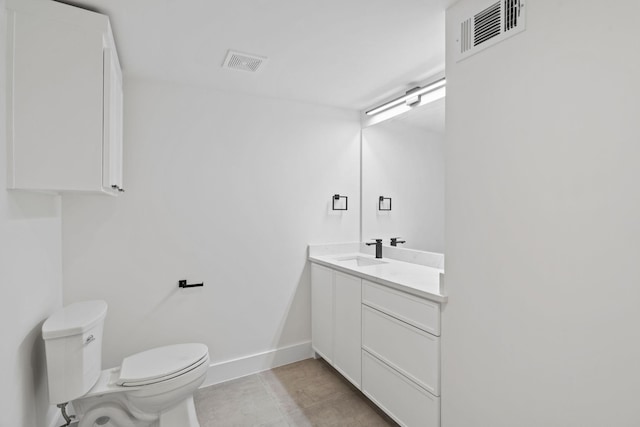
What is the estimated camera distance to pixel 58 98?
1.46 meters

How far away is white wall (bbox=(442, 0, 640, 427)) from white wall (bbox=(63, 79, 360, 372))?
151 centimetres

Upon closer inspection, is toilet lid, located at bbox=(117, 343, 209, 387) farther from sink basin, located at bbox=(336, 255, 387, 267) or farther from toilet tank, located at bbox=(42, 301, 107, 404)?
sink basin, located at bbox=(336, 255, 387, 267)

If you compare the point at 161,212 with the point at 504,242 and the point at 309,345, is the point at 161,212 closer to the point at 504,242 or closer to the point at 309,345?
the point at 309,345

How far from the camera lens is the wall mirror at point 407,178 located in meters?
2.47

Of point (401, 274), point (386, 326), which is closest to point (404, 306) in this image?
point (386, 326)

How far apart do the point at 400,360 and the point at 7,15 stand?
8.14 feet

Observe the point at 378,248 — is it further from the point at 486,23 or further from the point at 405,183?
the point at 486,23

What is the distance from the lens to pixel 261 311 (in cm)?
276

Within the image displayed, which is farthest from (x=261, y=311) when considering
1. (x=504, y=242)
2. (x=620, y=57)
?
(x=620, y=57)

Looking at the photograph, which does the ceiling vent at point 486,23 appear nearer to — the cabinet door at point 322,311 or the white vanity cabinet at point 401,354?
the white vanity cabinet at point 401,354

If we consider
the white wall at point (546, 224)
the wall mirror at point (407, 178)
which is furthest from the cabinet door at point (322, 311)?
the white wall at point (546, 224)

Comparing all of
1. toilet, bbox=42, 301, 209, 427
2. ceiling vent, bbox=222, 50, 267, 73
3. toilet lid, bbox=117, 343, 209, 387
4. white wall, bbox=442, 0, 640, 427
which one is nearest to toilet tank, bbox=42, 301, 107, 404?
toilet, bbox=42, 301, 209, 427

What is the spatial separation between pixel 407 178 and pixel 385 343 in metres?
1.37

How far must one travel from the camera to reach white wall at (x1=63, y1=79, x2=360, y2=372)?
228 cm
